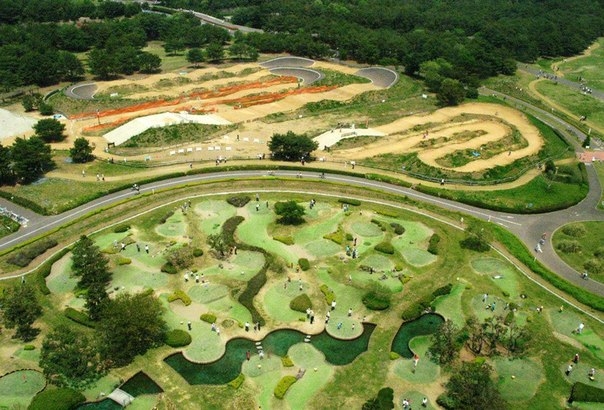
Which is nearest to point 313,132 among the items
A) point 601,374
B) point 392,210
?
point 392,210

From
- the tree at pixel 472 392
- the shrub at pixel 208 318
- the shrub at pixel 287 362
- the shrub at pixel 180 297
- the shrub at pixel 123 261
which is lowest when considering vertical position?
the shrub at pixel 123 261

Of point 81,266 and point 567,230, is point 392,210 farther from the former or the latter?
point 81,266

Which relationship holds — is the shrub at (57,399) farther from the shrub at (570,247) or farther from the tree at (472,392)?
the shrub at (570,247)

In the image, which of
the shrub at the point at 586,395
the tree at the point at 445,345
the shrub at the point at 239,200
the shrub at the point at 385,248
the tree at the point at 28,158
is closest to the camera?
the shrub at the point at 586,395

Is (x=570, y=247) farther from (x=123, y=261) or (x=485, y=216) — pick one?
(x=123, y=261)

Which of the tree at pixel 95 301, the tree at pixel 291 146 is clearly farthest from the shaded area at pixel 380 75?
the tree at pixel 95 301
